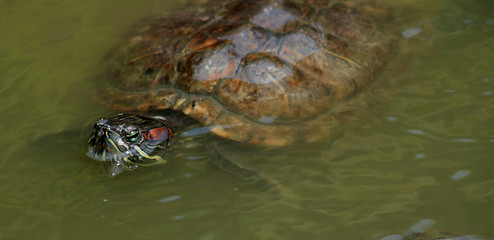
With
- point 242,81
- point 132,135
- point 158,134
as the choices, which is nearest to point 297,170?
point 242,81

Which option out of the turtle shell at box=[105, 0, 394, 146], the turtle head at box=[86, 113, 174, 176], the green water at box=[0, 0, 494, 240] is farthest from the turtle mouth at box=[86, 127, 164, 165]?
the turtle shell at box=[105, 0, 394, 146]

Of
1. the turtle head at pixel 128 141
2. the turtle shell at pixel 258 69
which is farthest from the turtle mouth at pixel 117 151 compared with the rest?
the turtle shell at pixel 258 69

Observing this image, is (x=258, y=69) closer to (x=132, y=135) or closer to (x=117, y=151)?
(x=132, y=135)

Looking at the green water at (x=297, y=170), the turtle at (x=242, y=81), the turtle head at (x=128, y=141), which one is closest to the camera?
the green water at (x=297, y=170)

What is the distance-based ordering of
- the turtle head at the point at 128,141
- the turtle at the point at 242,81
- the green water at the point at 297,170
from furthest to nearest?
the turtle at the point at 242,81 → the turtle head at the point at 128,141 → the green water at the point at 297,170

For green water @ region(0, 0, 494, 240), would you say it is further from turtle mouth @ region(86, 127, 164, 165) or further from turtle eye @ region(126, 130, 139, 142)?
turtle eye @ region(126, 130, 139, 142)

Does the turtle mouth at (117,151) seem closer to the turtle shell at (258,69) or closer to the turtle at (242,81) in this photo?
the turtle at (242,81)
